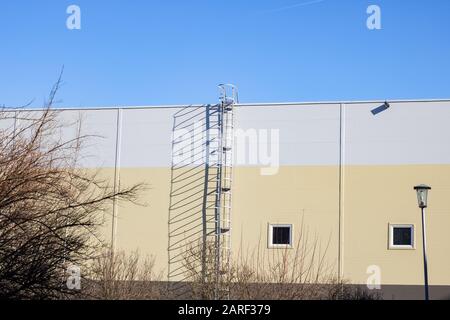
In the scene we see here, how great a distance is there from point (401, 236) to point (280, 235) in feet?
14.8

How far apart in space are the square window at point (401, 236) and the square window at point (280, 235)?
3.80m

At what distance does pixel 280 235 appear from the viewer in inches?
1105

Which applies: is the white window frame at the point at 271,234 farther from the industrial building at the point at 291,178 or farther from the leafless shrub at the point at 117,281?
the leafless shrub at the point at 117,281

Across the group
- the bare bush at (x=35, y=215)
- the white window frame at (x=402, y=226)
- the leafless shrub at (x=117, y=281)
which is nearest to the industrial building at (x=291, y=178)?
the white window frame at (x=402, y=226)

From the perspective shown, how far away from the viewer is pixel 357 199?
27.4 m

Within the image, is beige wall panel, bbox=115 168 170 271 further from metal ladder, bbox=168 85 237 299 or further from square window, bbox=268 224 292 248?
square window, bbox=268 224 292 248

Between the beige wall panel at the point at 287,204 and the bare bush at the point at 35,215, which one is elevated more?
the beige wall panel at the point at 287,204

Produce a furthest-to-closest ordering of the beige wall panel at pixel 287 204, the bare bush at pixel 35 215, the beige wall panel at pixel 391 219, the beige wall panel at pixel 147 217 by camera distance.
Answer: the beige wall panel at pixel 147 217 < the beige wall panel at pixel 287 204 < the beige wall panel at pixel 391 219 < the bare bush at pixel 35 215

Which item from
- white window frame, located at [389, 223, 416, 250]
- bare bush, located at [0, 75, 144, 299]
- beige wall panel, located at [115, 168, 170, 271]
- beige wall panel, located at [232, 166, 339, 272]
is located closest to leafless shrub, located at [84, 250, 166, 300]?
bare bush, located at [0, 75, 144, 299]

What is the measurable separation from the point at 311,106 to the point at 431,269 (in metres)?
7.51

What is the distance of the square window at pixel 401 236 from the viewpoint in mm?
27000

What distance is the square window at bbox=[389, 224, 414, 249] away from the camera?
88.6 ft

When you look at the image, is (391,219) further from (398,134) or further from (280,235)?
(280,235)

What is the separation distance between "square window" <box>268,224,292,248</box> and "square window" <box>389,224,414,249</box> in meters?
3.80
